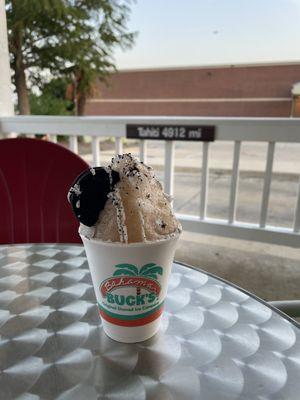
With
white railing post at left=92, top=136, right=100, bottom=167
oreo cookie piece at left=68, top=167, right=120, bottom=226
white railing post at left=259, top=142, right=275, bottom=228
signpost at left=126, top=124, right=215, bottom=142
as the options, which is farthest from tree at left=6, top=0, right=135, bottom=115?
oreo cookie piece at left=68, top=167, right=120, bottom=226

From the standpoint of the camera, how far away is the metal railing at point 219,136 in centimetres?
192

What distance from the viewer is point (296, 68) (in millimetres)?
2328

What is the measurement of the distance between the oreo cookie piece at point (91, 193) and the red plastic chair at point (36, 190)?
0.72 meters

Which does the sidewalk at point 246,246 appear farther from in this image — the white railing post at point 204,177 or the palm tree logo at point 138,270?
the white railing post at point 204,177

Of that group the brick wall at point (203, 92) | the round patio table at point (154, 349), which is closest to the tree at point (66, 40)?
the brick wall at point (203, 92)

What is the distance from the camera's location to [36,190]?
1128 mm

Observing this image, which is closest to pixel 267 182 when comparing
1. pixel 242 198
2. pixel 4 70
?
pixel 4 70

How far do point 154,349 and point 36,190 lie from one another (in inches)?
32.4

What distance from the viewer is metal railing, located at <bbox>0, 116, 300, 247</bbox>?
1.92 meters

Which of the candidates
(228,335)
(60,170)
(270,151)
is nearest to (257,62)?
(270,151)

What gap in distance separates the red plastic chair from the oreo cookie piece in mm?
721

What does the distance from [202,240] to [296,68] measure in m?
1.46

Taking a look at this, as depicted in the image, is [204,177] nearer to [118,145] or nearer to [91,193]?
[118,145]

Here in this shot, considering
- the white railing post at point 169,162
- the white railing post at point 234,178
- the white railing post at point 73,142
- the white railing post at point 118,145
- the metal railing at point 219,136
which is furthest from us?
the white railing post at point 73,142
